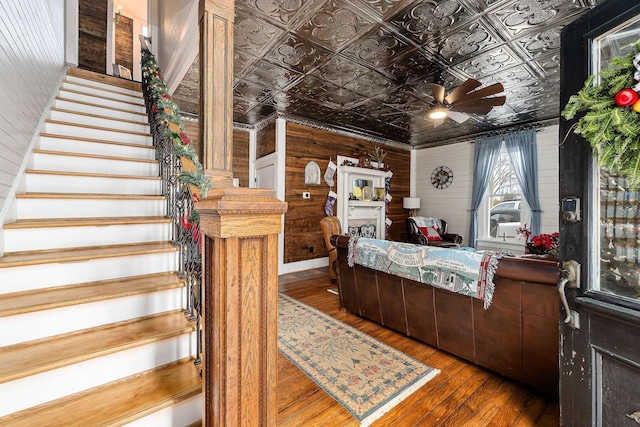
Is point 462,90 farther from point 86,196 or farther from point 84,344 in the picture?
point 84,344

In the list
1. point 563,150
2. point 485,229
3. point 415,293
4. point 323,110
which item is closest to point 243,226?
point 563,150

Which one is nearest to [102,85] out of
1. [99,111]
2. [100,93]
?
[100,93]

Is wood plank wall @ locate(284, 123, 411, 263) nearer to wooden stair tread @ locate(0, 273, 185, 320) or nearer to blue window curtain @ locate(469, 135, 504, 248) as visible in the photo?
blue window curtain @ locate(469, 135, 504, 248)

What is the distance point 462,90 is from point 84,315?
155 inches

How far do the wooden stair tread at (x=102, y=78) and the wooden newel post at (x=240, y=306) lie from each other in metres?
4.62

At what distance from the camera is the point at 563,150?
1242 mm

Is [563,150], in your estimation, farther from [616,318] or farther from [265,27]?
[265,27]

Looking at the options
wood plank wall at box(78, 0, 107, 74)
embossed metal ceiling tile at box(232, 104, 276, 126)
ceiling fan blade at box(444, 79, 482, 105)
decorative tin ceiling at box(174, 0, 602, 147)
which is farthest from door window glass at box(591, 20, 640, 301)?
wood plank wall at box(78, 0, 107, 74)

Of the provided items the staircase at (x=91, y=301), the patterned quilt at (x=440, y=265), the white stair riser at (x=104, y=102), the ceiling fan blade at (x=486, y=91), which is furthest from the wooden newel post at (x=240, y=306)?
the white stair riser at (x=104, y=102)

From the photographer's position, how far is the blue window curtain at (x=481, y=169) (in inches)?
233

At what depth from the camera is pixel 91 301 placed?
1.46 metres

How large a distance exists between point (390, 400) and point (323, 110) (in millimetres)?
4441

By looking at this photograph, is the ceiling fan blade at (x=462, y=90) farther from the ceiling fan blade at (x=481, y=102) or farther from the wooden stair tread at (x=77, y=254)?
the wooden stair tread at (x=77, y=254)

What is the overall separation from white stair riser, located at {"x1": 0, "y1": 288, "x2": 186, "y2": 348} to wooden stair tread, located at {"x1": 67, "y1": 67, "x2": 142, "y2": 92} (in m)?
4.01
